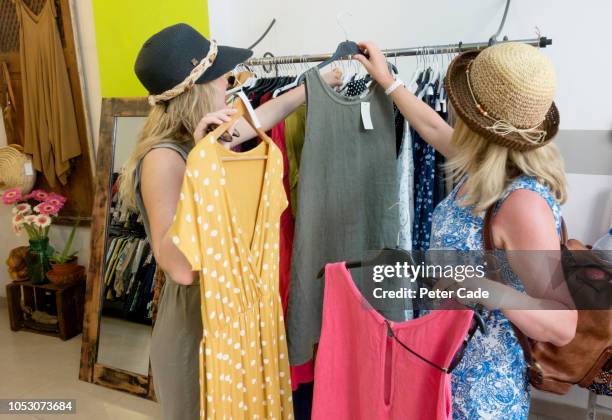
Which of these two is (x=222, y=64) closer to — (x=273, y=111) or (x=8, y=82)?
(x=273, y=111)

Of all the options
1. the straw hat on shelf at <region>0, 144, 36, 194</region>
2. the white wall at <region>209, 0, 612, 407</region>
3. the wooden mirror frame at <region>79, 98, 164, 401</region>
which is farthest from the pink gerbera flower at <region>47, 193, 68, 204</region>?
the white wall at <region>209, 0, 612, 407</region>

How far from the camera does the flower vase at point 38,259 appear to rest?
2.91 m

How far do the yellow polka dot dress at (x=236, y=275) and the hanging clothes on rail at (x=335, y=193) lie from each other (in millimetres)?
151

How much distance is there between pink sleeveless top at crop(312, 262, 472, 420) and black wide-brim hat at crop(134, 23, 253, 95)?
623 millimetres

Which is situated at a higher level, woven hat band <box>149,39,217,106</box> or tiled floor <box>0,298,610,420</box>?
woven hat band <box>149,39,217,106</box>

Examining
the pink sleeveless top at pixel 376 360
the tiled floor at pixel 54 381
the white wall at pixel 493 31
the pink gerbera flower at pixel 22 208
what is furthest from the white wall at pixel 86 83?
the pink sleeveless top at pixel 376 360

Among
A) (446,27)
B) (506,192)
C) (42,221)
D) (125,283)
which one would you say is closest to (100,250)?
(125,283)

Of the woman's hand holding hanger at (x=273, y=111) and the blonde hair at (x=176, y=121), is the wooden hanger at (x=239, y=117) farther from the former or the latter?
the woman's hand holding hanger at (x=273, y=111)

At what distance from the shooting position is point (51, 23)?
2652 mm

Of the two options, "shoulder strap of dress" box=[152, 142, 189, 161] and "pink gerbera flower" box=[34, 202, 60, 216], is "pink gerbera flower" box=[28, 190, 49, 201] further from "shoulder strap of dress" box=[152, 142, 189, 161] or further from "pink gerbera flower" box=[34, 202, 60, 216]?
"shoulder strap of dress" box=[152, 142, 189, 161]

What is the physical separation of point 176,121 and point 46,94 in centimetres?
218

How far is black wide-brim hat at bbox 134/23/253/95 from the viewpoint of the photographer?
106cm

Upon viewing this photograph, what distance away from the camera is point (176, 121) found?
1.13 m

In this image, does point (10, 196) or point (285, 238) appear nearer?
point (285, 238)
